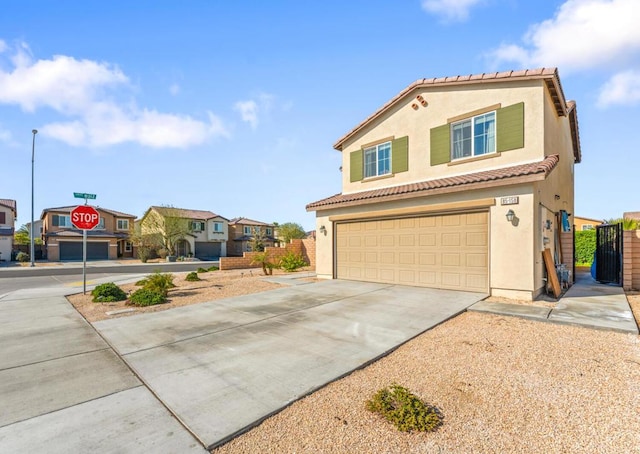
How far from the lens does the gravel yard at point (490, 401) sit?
2695 mm

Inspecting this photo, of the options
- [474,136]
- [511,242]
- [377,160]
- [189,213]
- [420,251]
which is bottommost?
[420,251]

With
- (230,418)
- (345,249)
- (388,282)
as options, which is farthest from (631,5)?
(230,418)

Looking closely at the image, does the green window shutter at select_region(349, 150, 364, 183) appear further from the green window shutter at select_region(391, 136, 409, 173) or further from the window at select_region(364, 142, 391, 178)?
the green window shutter at select_region(391, 136, 409, 173)

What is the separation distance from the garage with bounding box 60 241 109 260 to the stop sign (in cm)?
3287

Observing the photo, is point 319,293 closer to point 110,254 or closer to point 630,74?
point 630,74

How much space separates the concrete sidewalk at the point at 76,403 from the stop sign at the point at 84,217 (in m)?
4.99

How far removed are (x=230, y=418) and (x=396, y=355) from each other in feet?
8.64

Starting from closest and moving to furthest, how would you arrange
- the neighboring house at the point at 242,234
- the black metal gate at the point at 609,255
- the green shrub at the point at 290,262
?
the black metal gate at the point at 609,255 < the green shrub at the point at 290,262 < the neighboring house at the point at 242,234

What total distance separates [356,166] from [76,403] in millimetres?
12257

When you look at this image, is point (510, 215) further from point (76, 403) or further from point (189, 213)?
point (189, 213)

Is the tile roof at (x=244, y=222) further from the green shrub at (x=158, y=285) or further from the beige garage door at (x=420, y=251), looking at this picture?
the green shrub at (x=158, y=285)

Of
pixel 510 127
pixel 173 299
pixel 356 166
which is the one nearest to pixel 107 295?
pixel 173 299

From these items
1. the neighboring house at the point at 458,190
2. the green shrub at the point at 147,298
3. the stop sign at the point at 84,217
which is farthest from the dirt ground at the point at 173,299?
the neighboring house at the point at 458,190

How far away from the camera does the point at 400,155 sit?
39.8 feet
